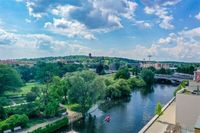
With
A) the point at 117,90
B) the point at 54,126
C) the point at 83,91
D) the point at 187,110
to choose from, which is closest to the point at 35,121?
the point at 54,126

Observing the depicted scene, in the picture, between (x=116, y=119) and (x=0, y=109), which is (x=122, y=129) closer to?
(x=116, y=119)

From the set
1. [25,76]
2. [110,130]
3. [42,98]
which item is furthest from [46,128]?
[25,76]

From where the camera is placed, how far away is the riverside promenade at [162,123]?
1228 centimetres

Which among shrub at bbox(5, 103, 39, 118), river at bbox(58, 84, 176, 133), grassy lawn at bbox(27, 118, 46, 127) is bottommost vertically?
river at bbox(58, 84, 176, 133)

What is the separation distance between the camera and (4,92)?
110ft

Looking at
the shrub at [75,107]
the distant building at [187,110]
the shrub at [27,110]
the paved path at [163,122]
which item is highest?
the distant building at [187,110]

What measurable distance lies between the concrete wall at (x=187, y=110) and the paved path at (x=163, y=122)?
65 cm

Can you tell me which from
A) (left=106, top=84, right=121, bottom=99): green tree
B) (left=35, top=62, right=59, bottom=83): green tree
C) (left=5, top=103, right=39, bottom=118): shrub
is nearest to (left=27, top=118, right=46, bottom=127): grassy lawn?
(left=5, top=103, right=39, bottom=118): shrub

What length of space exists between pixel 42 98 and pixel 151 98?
14655mm

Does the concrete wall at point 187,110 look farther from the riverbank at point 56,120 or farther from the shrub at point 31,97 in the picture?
the shrub at point 31,97

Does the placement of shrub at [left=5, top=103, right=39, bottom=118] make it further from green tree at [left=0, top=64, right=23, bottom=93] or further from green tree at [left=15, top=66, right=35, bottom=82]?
green tree at [left=15, top=66, right=35, bottom=82]

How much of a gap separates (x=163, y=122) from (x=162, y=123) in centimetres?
22

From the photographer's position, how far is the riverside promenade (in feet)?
40.3

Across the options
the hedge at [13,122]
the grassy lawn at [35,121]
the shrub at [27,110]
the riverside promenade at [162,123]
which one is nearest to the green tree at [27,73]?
the shrub at [27,110]
